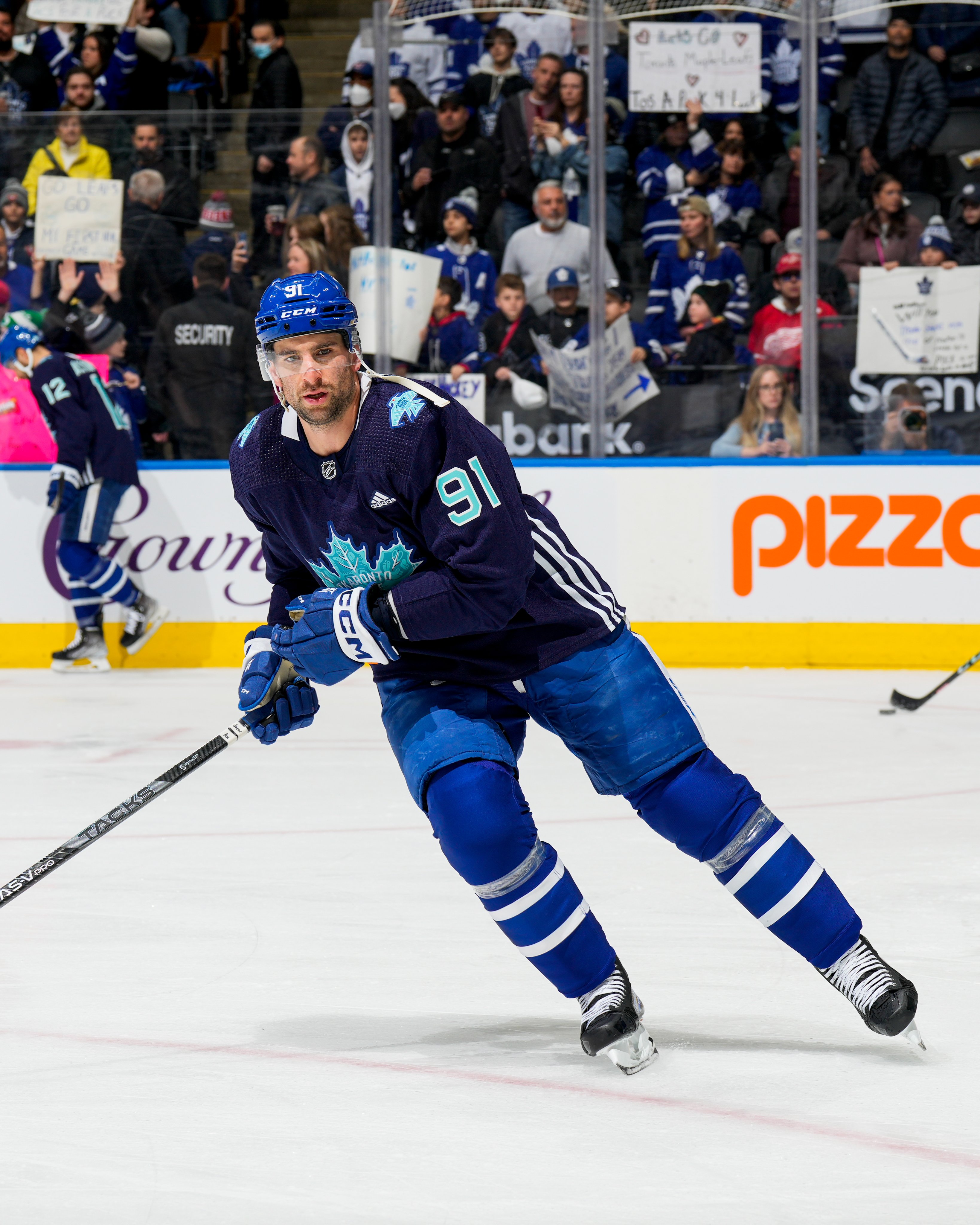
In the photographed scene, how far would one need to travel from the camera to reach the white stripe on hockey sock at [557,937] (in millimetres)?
2260

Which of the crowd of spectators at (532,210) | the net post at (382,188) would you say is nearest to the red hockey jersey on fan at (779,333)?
the crowd of spectators at (532,210)

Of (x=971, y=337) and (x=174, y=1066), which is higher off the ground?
(x=971, y=337)

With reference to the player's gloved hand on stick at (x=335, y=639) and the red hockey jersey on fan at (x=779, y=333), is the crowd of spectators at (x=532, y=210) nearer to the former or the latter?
the red hockey jersey on fan at (x=779, y=333)

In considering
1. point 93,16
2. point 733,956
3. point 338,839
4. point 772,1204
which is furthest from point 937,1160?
point 93,16

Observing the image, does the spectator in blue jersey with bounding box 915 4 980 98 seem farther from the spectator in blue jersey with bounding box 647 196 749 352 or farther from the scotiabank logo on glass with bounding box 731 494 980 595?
the scotiabank logo on glass with bounding box 731 494 980 595

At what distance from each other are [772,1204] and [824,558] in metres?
4.67

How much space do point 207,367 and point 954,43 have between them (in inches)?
121

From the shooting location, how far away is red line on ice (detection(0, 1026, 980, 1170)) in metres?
2.01

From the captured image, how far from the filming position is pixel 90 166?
6.83 meters

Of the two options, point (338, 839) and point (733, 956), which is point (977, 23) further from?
point (733, 956)

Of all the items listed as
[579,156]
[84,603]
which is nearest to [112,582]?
[84,603]

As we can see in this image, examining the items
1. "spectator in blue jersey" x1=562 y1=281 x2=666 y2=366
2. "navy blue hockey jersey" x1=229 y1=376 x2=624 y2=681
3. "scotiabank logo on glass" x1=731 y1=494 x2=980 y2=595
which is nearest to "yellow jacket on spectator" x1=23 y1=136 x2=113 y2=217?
"spectator in blue jersey" x1=562 y1=281 x2=666 y2=366

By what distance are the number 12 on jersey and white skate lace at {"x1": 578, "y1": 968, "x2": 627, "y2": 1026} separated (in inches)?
25.0

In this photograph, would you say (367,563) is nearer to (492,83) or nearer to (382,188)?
(382,188)
